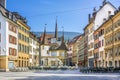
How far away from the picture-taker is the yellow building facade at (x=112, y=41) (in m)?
69.2

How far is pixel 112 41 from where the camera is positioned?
74.2 metres

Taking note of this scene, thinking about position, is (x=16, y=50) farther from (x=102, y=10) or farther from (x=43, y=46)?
(x=43, y=46)

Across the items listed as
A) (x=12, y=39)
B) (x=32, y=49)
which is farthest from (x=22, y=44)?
(x=32, y=49)

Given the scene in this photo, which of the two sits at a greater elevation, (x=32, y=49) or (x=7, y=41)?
(x=32, y=49)

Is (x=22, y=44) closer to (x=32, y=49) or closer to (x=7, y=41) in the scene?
(x=7, y=41)

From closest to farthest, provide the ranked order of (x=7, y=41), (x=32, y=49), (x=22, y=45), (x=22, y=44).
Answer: (x=7, y=41) < (x=22, y=44) < (x=22, y=45) < (x=32, y=49)

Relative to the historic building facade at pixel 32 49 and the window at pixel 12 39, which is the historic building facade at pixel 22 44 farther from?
the historic building facade at pixel 32 49

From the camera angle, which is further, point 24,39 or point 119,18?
point 24,39

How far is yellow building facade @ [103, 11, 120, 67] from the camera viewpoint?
69.2 metres

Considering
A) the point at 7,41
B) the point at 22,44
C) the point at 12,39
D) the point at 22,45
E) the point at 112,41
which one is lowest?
the point at 112,41

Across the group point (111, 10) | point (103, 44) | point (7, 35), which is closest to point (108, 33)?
point (103, 44)

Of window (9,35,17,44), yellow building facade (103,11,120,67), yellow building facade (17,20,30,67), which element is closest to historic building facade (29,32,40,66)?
yellow building facade (17,20,30,67)

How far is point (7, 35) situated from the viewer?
72.5 meters

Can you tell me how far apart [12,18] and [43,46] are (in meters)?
62.3
